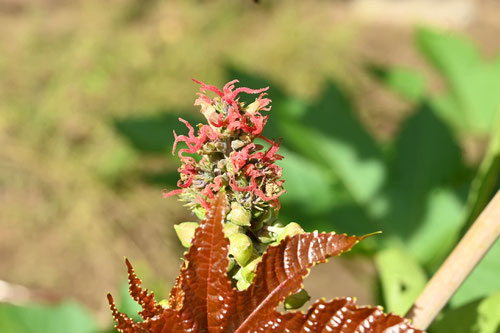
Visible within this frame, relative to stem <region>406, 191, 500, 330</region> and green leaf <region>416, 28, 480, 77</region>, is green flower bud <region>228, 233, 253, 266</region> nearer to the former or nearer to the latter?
stem <region>406, 191, 500, 330</region>

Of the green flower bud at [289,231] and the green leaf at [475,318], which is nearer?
the green flower bud at [289,231]

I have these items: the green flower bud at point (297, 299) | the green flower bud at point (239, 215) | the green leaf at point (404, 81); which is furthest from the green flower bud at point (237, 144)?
the green leaf at point (404, 81)

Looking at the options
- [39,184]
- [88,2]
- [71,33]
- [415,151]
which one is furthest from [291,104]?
[88,2]

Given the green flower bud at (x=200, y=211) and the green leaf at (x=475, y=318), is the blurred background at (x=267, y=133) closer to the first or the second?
the green leaf at (x=475, y=318)

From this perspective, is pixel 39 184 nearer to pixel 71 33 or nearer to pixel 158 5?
pixel 71 33

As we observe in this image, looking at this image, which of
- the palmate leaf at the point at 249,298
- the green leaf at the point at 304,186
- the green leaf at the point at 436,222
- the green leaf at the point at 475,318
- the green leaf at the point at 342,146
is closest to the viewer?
the palmate leaf at the point at 249,298

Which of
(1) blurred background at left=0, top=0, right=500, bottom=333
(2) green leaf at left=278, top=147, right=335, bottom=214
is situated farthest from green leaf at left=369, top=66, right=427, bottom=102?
(2) green leaf at left=278, top=147, right=335, bottom=214

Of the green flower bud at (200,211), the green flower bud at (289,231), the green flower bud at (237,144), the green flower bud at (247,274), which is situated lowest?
the green flower bud at (247,274)

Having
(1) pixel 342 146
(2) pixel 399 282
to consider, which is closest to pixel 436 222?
(1) pixel 342 146
